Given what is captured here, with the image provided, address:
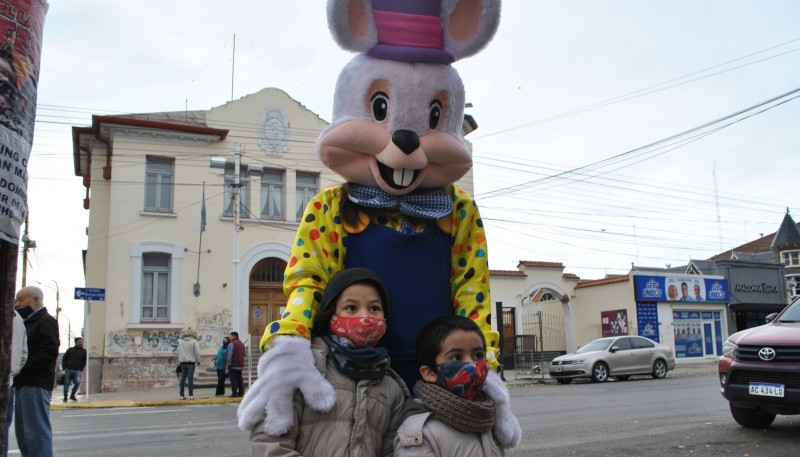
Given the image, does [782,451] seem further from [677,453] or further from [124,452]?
[124,452]

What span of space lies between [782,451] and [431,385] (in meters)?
5.68

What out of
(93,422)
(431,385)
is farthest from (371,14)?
(93,422)

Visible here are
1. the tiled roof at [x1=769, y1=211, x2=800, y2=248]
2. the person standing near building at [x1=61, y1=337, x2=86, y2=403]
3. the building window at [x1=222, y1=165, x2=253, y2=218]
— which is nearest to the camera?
the person standing near building at [x1=61, y1=337, x2=86, y2=403]

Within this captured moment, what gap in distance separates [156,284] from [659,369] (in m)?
15.4

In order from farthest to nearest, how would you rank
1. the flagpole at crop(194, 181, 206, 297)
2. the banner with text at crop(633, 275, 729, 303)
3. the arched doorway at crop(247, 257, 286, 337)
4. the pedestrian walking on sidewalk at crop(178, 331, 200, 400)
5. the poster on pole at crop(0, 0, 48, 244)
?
the banner with text at crop(633, 275, 729, 303) → the arched doorway at crop(247, 257, 286, 337) → the flagpole at crop(194, 181, 206, 297) → the pedestrian walking on sidewalk at crop(178, 331, 200, 400) → the poster on pole at crop(0, 0, 48, 244)

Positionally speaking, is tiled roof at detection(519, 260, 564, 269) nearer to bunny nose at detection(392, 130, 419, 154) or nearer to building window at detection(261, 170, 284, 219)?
building window at detection(261, 170, 284, 219)

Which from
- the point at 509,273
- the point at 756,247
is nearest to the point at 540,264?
the point at 509,273

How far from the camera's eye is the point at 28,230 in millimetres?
31500

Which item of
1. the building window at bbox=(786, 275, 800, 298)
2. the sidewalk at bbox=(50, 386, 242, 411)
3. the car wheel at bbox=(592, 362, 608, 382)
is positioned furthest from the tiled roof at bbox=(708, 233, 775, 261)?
the sidewalk at bbox=(50, 386, 242, 411)

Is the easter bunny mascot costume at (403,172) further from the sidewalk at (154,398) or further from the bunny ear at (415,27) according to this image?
the sidewalk at (154,398)

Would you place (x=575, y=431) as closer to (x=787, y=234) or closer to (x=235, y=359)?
(x=235, y=359)

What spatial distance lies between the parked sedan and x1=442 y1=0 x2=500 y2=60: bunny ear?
16.6 m

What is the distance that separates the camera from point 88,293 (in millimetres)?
17391

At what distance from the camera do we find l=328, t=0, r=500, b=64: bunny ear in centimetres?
314
